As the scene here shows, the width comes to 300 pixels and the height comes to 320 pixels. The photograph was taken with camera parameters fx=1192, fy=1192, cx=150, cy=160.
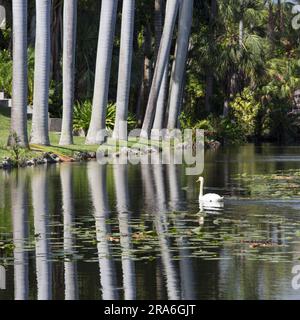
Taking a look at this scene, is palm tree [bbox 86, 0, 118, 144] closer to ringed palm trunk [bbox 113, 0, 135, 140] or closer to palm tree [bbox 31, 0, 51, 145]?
ringed palm trunk [bbox 113, 0, 135, 140]

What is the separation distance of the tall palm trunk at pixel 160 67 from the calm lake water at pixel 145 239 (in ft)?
83.8

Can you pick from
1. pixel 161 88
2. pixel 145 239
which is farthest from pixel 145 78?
pixel 145 239

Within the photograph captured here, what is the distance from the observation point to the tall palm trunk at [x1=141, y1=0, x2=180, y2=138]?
5738cm

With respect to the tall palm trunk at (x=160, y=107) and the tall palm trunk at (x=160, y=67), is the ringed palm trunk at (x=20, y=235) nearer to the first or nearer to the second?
the tall palm trunk at (x=160, y=67)

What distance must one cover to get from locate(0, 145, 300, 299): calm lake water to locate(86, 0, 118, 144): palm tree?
16.4 m

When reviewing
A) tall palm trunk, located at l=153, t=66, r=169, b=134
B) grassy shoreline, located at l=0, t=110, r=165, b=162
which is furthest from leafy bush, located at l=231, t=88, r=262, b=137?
grassy shoreline, located at l=0, t=110, r=165, b=162

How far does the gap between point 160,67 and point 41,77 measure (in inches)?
645

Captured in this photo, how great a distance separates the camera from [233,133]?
231 ft

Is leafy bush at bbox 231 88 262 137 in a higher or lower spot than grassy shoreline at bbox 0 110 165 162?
higher

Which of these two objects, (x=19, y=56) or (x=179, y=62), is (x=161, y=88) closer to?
(x=179, y=62)

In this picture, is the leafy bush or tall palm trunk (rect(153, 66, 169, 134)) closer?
tall palm trunk (rect(153, 66, 169, 134))

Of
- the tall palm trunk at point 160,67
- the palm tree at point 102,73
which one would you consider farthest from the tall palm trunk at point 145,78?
the palm tree at point 102,73
